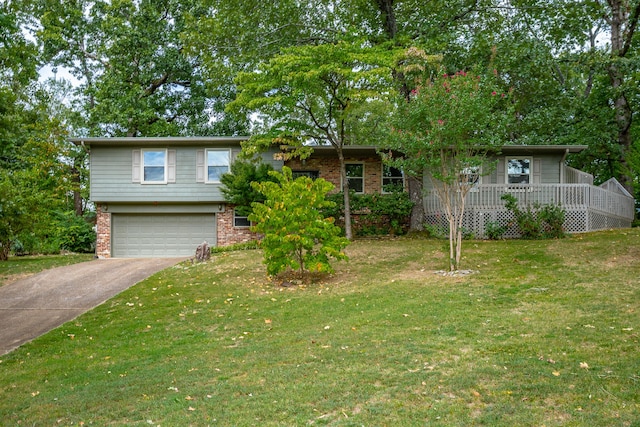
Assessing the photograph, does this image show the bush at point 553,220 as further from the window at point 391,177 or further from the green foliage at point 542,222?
the window at point 391,177

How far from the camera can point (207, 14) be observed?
81.5 ft

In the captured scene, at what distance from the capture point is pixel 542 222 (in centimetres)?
1559

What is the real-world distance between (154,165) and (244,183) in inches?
166

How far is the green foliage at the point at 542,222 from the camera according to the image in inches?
604

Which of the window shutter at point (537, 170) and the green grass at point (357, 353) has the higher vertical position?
A: the window shutter at point (537, 170)

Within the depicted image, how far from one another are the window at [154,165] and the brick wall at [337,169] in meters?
4.61

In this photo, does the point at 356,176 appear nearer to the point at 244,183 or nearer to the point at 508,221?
the point at 244,183

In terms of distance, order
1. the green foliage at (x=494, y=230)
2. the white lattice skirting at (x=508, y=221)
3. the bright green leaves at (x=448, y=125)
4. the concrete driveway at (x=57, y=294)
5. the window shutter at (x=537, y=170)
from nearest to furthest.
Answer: the concrete driveway at (x=57, y=294) < the bright green leaves at (x=448, y=125) < the green foliage at (x=494, y=230) < the white lattice skirting at (x=508, y=221) < the window shutter at (x=537, y=170)

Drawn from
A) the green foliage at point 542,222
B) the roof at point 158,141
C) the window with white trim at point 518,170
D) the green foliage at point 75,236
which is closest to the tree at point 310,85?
the roof at point 158,141

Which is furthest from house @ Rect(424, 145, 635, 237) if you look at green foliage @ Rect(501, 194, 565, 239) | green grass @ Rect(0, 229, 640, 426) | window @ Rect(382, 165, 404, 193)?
green grass @ Rect(0, 229, 640, 426)

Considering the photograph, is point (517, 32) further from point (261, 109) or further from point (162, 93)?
point (162, 93)

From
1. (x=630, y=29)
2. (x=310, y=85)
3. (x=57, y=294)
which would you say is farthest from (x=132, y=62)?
(x=630, y=29)

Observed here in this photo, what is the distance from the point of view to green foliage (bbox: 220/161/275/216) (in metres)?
17.0

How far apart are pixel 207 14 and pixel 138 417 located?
2347 centimetres
